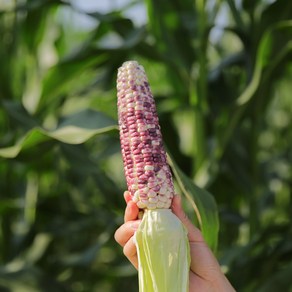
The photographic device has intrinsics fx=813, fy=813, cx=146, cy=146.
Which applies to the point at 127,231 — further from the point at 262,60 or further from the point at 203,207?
the point at 262,60

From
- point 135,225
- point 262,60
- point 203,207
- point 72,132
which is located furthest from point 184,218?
point 262,60

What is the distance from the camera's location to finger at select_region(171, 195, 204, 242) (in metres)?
0.97

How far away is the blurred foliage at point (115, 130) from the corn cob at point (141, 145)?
23 cm

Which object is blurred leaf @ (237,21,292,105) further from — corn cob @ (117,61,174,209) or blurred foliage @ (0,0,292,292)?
corn cob @ (117,61,174,209)

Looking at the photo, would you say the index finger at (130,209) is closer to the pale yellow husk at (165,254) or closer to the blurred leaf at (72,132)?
the pale yellow husk at (165,254)

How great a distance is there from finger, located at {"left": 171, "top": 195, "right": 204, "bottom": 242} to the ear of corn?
2 centimetres

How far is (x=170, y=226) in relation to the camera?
3.06 feet

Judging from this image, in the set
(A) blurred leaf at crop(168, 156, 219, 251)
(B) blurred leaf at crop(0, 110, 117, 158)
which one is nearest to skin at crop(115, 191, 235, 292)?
(A) blurred leaf at crop(168, 156, 219, 251)

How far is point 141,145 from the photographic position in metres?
0.97

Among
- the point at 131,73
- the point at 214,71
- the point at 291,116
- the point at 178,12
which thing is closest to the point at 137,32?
the point at 178,12

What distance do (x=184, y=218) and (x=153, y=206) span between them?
6 centimetres

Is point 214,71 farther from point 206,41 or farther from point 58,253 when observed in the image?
point 58,253

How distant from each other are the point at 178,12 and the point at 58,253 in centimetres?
81

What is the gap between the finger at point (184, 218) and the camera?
0.97 m
